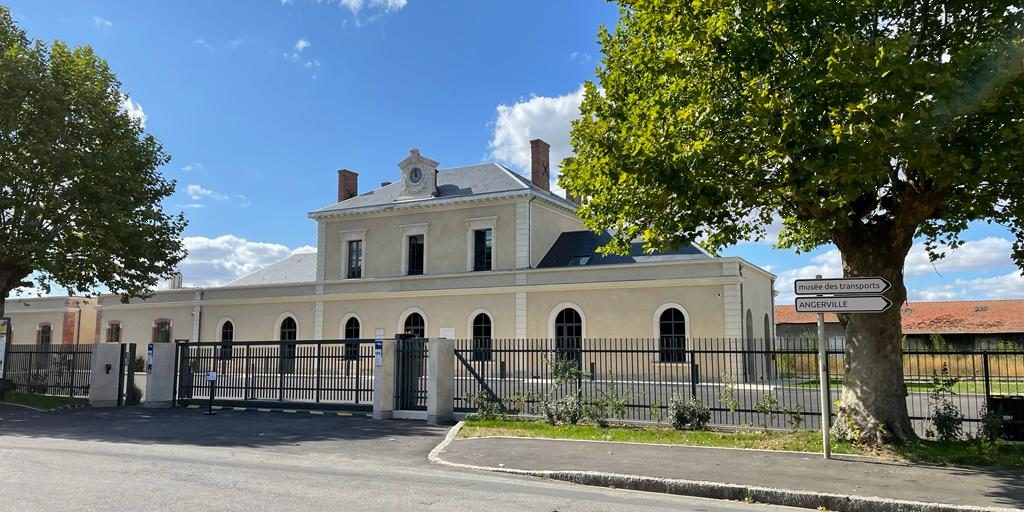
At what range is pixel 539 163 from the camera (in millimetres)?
37844

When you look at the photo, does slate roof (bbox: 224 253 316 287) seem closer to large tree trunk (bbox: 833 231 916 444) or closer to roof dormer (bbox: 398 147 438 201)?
roof dormer (bbox: 398 147 438 201)

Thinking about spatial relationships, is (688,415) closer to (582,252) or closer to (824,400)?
(824,400)

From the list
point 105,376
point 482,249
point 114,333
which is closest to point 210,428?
point 105,376

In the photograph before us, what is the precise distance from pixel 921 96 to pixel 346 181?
118 ft

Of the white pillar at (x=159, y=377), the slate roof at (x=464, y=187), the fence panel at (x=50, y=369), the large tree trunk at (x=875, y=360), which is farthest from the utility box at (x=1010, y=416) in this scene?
the slate roof at (x=464, y=187)

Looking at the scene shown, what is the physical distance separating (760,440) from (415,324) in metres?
24.9

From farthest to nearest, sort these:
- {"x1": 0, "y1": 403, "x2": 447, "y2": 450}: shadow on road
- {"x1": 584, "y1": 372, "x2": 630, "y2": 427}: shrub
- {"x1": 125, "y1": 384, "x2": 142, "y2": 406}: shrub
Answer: {"x1": 125, "y1": 384, "x2": 142, "y2": 406}: shrub → {"x1": 584, "y1": 372, "x2": 630, "y2": 427}: shrub → {"x1": 0, "y1": 403, "x2": 447, "y2": 450}: shadow on road

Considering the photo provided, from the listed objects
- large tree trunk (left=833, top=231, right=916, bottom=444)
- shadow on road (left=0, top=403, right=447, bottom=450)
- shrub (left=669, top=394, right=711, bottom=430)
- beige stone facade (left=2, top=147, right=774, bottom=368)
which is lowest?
shadow on road (left=0, top=403, right=447, bottom=450)

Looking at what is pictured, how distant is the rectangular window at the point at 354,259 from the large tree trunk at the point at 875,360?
2940 centimetres

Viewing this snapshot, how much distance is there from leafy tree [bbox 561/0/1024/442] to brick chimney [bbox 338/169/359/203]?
3076 cm

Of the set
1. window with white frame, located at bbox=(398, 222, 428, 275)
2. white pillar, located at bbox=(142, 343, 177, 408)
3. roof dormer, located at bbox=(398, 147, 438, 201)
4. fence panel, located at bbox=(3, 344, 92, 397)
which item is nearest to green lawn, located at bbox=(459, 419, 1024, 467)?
white pillar, located at bbox=(142, 343, 177, 408)

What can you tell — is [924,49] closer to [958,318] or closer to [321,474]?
[321,474]

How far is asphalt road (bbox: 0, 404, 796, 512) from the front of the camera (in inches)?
282

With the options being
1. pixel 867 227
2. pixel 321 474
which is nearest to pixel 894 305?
pixel 867 227
